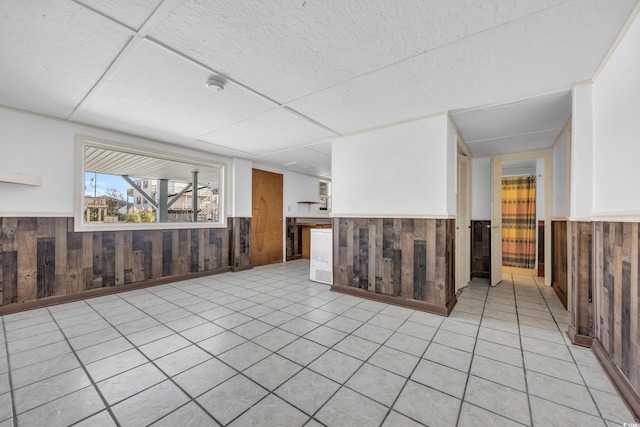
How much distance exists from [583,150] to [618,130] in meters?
0.51

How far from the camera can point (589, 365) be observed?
1.91 meters

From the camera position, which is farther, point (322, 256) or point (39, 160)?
point (322, 256)

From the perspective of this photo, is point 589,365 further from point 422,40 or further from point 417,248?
point 422,40

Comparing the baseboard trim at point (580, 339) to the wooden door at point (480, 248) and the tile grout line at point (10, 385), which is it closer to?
the wooden door at point (480, 248)

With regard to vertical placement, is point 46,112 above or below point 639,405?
above

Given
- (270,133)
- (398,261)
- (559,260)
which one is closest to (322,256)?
(398,261)

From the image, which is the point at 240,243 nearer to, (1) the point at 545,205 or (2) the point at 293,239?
(2) the point at 293,239

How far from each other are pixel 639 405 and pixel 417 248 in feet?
6.30

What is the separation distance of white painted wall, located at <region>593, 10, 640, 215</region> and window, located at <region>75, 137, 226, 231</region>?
5239 mm

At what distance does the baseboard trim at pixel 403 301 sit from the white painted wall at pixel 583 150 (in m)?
1.52

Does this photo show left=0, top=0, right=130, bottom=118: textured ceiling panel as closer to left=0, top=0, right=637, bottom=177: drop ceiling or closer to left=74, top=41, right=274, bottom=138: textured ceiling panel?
left=0, top=0, right=637, bottom=177: drop ceiling

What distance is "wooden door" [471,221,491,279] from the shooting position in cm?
486

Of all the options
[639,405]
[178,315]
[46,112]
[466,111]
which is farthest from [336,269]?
[46,112]

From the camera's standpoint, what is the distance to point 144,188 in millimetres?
4473
